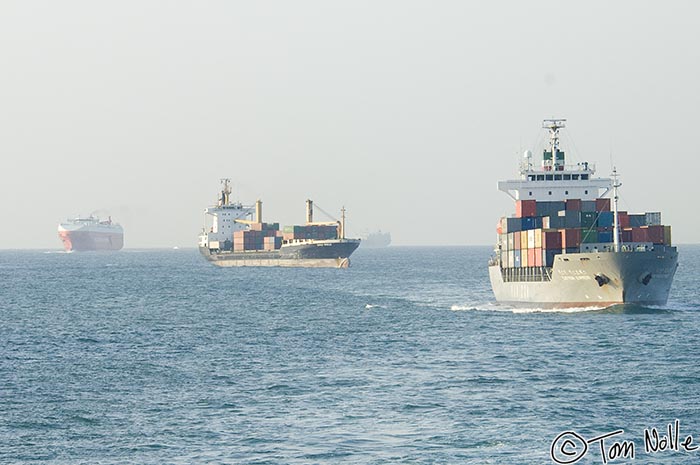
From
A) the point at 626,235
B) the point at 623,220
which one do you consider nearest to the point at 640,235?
the point at 626,235

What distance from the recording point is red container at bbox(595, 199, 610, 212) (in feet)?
248

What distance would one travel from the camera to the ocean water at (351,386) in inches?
1208

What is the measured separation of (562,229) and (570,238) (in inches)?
113

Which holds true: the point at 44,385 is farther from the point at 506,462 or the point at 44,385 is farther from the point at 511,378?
the point at 506,462

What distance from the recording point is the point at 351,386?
133 ft

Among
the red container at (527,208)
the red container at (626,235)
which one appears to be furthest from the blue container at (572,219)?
the red container at (626,235)

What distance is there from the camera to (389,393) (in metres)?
38.6

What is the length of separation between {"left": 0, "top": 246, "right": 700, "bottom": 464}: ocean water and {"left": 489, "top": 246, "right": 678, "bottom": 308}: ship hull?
0.99 meters

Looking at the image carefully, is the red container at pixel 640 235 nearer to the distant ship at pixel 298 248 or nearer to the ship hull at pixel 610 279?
the ship hull at pixel 610 279

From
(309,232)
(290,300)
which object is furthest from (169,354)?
(309,232)

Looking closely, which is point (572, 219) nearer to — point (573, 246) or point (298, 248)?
point (573, 246)

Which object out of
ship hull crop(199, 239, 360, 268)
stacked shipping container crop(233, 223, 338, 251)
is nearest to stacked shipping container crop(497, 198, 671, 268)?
ship hull crop(199, 239, 360, 268)

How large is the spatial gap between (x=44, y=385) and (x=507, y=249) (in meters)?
39.4

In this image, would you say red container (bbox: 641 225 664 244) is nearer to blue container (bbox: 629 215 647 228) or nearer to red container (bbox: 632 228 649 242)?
red container (bbox: 632 228 649 242)
